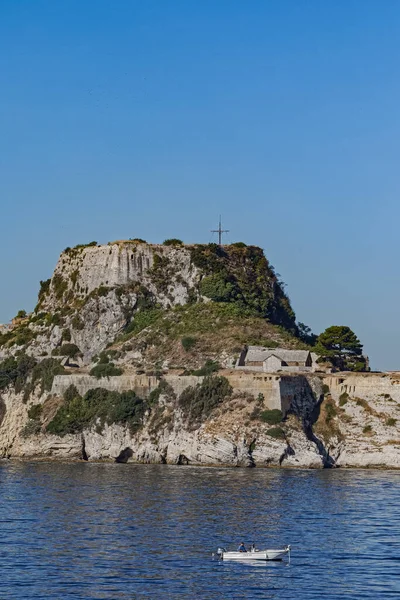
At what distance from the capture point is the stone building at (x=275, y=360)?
108 metres

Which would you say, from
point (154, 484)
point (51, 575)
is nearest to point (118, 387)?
point (154, 484)

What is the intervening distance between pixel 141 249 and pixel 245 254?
1150 cm

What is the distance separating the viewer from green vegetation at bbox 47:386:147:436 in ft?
341

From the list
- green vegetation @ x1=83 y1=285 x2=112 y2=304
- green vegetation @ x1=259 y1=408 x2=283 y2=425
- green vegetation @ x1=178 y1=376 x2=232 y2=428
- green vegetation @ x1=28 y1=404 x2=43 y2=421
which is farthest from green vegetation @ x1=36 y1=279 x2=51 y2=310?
green vegetation @ x1=259 y1=408 x2=283 y2=425

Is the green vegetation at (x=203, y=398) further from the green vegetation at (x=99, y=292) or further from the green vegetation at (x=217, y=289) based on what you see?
the green vegetation at (x=99, y=292)

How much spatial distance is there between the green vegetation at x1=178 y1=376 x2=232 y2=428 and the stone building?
654 centimetres

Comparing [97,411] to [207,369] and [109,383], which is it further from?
[207,369]

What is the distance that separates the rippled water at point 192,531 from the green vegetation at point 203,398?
5.27 m

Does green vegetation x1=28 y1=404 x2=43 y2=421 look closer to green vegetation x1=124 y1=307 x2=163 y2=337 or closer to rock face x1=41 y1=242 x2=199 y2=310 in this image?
green vegetation x1=124 y1=307 x2=163 y2=337

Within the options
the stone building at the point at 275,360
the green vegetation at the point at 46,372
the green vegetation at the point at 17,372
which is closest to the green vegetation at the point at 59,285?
the green vegetation at the point at 17,372

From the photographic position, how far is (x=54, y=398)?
371 feet

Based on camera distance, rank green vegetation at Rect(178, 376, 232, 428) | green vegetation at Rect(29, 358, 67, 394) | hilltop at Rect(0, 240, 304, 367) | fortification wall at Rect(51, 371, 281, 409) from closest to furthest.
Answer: fortification wall at Rect(51, 371, 281, 409), green vegetation at Rect(178, 376, 232, 428), green vegetation at Rect(29, 358, 67, 394), hilltop at Rect(0, 240, 304, 367)

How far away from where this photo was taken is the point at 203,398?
333 ft

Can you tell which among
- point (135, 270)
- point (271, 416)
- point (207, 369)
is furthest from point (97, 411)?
point (135, 270)
